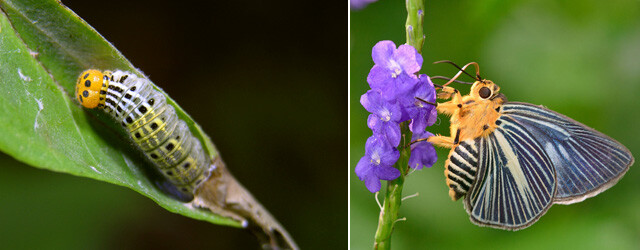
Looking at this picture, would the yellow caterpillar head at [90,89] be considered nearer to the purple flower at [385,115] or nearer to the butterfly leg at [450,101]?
the purple flower at [385,115]

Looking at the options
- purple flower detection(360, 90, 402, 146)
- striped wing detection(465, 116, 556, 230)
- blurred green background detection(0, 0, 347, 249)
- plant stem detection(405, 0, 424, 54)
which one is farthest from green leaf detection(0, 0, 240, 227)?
striped wing detection(465, 116, 556, 230)

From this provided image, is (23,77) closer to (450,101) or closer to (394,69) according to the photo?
(394,69)

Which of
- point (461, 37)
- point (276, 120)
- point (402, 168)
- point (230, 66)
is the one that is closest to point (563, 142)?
point (461, 37)

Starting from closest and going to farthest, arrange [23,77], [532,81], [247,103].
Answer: [23,77] < [247,103] < [532,81]

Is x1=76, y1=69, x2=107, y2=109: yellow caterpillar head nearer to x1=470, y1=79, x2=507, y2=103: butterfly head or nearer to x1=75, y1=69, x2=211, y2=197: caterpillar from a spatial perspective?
x1=75, y1=69, x2=211, y2=197: caterpillar

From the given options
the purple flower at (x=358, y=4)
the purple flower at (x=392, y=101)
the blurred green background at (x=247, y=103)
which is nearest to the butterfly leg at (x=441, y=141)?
the purple flower at (x=392, y=101)

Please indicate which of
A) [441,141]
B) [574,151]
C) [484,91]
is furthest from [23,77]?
[574,151]

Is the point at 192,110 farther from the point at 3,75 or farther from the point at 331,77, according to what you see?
the point at 3,75
